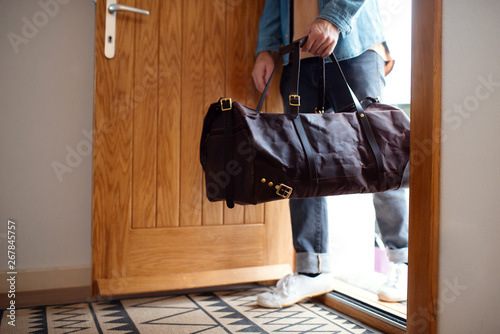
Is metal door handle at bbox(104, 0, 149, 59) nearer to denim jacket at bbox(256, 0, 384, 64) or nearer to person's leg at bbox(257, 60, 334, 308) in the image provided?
denim jacket at bbox(256, 0, 384, 64)

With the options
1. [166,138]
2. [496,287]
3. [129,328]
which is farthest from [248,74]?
[496,287]

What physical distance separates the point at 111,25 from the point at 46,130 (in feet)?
1.55

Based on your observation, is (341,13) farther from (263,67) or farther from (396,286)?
(396,286)

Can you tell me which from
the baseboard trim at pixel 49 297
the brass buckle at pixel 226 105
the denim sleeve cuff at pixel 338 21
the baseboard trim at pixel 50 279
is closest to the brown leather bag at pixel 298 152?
the brass buckle at pixel 226 105

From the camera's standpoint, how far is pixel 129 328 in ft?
3.59

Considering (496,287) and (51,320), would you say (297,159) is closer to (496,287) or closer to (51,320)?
(496,287)

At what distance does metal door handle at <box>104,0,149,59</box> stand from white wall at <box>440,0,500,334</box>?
1042 millimetres

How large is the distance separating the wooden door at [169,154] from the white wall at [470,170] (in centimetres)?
87

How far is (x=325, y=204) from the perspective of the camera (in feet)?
4.50

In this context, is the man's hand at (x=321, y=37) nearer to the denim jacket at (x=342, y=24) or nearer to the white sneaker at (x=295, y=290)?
the denim jacket at (x=342, y=24)

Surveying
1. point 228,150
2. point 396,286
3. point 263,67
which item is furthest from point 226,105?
point 396,286

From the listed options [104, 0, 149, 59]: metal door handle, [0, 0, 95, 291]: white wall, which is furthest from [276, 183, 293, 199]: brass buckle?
[0, 0, 95, 291]: white wall

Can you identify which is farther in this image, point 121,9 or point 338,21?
point 121,9

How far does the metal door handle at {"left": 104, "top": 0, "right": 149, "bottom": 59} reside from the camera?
4.58ft
